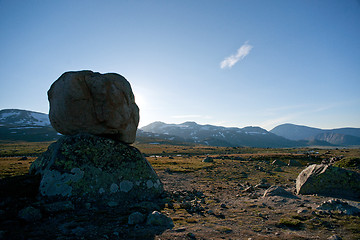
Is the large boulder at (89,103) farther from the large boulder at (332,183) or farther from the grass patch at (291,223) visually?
the large boulder at (332,183)

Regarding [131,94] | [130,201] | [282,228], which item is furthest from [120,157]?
[282,228]

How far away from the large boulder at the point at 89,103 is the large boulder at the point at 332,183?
15.8 metres

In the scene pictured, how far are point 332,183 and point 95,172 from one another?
57.9 ft

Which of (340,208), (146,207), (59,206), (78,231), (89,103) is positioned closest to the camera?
(78,231)

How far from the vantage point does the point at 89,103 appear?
13914 millimetres

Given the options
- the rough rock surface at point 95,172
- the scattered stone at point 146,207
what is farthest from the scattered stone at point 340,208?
the rough rock surface at point 95,172

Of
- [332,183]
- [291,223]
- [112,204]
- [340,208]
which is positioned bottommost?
[112,204]

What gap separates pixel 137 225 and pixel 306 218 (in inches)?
338

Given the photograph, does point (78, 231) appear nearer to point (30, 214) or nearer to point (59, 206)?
point (30, 214)

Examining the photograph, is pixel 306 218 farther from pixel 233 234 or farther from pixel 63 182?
pixel 63 182

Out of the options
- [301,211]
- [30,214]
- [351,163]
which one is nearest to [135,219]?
[30,214]

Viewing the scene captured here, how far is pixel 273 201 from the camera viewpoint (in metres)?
12.6

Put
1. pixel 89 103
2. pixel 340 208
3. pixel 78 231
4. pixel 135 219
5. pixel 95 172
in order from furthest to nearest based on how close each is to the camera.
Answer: pixel 89 103, pixel 95 172, pixel 340 208, pixel 135 219, pixel 78 231

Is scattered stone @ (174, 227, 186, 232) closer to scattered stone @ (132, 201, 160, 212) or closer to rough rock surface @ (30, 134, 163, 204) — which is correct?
scattered stone @ (132, 201, 160, 212)
